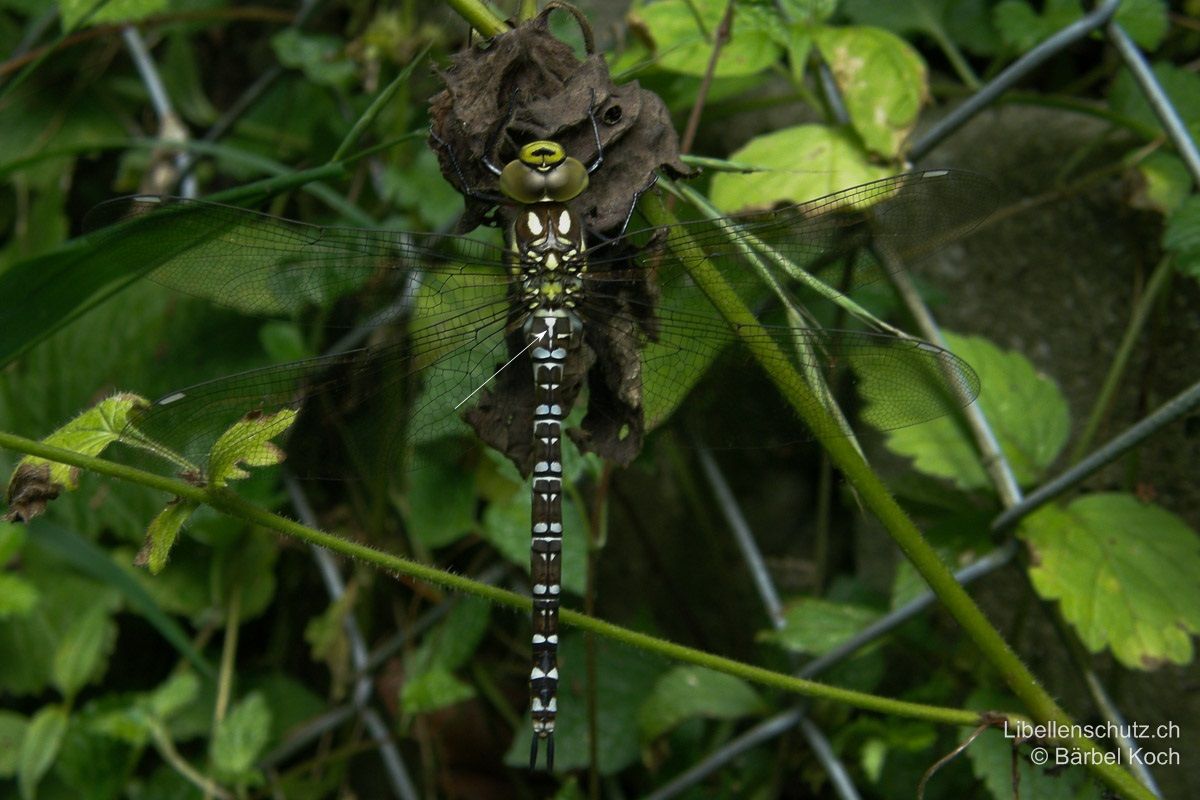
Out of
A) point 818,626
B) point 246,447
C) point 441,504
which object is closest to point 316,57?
point 441,504

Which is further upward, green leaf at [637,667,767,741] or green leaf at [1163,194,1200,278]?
green leaf at [1163,194,1200,278]

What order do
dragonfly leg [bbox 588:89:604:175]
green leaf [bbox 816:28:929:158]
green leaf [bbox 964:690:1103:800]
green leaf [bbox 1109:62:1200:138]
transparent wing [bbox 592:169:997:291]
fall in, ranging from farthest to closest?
1. green leaf [bbox 1109:62:1200:138]
2. green leaf [bbox 816:28:929:158]
3. green leaf [bbox 964:690:1103:800]
4. transparent wing [bbox 592:169:997:291]
5. dragonfly leg [bbox 588:89:604:175]

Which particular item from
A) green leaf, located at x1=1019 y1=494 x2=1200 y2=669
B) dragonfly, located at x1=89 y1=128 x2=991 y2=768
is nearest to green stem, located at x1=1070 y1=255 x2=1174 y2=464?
green leaf, located at x1=1019 y1=494 x2=1200 y2=669

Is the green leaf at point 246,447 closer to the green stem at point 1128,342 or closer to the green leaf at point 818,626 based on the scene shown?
the green leaf at point 818,626

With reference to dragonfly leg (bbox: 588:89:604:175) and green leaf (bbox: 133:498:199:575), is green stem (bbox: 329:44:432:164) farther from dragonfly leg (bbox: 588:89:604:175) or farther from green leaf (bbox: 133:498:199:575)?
green leaf (bbox: 133:498:199:575)

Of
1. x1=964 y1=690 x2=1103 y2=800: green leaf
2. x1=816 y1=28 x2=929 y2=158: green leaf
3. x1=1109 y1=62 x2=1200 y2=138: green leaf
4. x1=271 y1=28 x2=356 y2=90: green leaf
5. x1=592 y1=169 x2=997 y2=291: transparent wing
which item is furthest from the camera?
x1=271 y1=28 x2=356 y2=90: green leaf

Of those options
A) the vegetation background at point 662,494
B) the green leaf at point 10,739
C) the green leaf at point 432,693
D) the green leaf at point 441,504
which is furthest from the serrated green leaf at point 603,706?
the green leaf at point 10,739

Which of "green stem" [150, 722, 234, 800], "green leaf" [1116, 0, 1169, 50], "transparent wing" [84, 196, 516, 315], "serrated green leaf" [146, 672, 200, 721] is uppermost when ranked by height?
"green leaf" [1116, 0, 1169, 50]

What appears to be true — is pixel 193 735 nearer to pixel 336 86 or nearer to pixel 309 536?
pixel 309 536

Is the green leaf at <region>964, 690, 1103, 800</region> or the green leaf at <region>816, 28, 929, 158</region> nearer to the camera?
the green leaf at <region>964, 690, 1103, 800</region>
